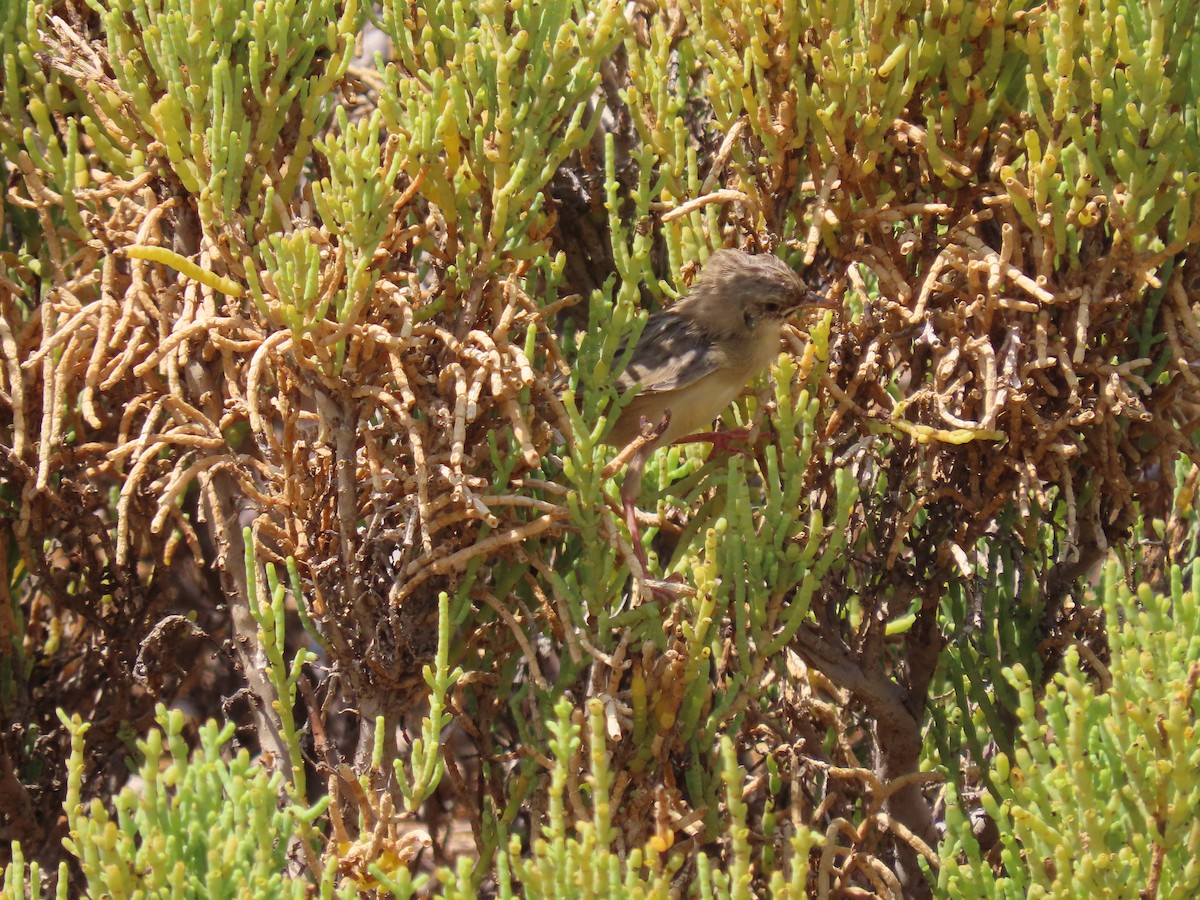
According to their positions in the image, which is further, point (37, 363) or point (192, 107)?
point (37, 363)

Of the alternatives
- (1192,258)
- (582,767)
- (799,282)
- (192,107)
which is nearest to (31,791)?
(582,767)

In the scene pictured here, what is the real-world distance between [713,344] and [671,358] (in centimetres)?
15

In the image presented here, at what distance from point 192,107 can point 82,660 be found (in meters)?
2.06

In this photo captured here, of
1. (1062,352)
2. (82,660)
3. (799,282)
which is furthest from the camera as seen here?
(82,660)

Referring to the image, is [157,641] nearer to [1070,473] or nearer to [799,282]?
[799,282]

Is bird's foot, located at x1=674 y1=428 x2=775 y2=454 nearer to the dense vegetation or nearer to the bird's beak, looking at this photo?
the dense vegetation

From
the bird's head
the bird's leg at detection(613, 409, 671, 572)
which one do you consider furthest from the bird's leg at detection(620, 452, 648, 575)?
the bird's head

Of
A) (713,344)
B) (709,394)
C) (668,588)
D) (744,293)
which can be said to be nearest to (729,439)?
(709,394)

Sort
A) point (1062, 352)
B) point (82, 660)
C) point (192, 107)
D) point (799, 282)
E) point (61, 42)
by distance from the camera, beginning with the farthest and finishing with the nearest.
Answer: point (82, 660) < point (799, 282) < point (61, 42) < point (1062, 352) < point (192, 107)

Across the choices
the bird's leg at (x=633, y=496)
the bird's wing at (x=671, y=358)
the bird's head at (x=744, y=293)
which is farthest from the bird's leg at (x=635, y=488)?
the bird's head at (x=744, y=293)

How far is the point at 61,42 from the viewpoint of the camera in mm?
3832

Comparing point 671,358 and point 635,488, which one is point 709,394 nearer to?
point 671,358

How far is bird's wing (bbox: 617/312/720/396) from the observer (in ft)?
13.8

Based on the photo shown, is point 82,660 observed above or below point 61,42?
below
